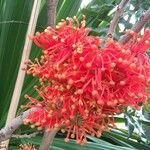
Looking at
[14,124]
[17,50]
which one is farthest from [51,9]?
[17,50]

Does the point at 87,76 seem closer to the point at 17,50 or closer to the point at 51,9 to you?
the point at 51,9

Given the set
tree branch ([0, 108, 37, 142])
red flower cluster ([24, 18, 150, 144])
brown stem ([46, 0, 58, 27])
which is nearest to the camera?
red flower cluster ([24, 18, 150, 144])

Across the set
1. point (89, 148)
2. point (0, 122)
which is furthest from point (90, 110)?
point (0, 122)

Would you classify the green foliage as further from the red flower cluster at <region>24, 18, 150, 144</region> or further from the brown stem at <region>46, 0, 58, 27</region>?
the red flower cluster at <region>24, 18, 150, 144</region>

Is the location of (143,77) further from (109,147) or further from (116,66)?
(109,147)

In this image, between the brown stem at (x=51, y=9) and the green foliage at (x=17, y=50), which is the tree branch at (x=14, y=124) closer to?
the brown stem at (x=51, y=9)

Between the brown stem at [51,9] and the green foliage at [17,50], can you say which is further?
the green foliage at [17,50]

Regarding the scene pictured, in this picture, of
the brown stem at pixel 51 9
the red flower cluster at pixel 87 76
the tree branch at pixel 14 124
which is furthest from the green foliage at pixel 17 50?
the red flower cluster at pixel 87 76

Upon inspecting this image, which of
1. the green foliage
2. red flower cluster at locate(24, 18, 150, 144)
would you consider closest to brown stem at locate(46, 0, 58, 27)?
red flower cluster at locate(24, 18, 150, 144)
